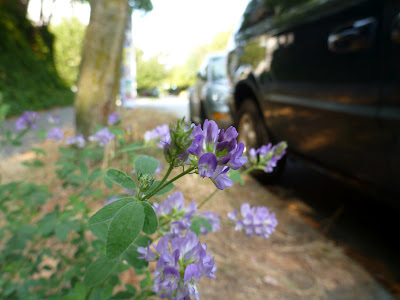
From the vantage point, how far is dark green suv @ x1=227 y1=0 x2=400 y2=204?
4.97 ft

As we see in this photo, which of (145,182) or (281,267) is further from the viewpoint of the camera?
(281,267)

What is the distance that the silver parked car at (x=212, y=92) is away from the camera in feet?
12.5

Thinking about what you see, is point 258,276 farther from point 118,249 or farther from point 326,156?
point 118,249

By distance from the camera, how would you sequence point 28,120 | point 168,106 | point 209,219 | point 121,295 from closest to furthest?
point 121,295
point 209,219
point 28,120
point 168,106

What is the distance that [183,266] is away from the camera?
0.50 m

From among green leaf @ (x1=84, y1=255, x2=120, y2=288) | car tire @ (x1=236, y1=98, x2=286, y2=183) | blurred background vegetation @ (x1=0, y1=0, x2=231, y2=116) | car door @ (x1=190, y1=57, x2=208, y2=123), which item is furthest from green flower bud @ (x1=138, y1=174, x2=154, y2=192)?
blurred background vegetation @ (x1=0, y1=0, x2=231, y2=116)

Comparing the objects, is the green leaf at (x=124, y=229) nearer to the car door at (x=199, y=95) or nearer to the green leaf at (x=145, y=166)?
the green leaf at (x=145, y=166)

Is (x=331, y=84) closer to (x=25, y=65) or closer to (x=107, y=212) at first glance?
(x=107, y=212)

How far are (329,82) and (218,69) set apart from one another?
3.52m

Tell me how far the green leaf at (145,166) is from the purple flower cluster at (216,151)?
3.6 inches

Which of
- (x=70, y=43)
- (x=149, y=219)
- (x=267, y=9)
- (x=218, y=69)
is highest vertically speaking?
(x=267, y=9)

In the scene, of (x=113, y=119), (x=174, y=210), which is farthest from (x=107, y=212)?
(x=113, y=119)

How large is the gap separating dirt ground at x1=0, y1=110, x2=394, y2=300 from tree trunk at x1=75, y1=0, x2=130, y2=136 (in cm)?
176

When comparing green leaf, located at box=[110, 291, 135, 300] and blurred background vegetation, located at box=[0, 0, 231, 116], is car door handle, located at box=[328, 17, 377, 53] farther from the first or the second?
blurred background vegetation, located at box=[0, 0, 231, 116]
